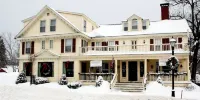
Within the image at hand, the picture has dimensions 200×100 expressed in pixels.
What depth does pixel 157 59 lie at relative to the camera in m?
27.8

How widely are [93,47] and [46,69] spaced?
589 cm

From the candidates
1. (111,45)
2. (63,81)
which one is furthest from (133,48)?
(63,81)

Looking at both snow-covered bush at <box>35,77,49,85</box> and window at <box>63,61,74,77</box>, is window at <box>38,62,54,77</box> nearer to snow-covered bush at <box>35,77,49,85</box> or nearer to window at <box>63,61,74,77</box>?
snow-covered bush at <box>35,77,49,85</box>

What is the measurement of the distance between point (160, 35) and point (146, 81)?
606 cm

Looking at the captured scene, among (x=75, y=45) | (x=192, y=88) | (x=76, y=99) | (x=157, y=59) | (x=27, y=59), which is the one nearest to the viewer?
(x=76, y=99)

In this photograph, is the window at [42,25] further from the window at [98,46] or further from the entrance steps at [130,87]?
the entrance steps at [130,87]

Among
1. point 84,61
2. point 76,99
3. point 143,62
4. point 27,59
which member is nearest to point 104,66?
point 84,61

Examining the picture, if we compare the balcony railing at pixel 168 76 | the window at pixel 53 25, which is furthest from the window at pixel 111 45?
the window at pixel 53 25

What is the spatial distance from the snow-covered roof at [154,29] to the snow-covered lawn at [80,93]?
280 inches

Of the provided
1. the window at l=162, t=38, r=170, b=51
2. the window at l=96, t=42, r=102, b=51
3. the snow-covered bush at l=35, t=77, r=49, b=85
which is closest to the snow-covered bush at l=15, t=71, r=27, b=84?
the snow-covered bush at l=35, t=77, r=49, b=85

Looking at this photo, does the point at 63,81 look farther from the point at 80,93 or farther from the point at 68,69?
the point at 80,93

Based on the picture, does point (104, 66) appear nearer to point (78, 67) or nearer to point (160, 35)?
point (78, 67)

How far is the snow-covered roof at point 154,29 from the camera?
29.4 metres

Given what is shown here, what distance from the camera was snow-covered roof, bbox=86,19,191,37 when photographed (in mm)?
29411
